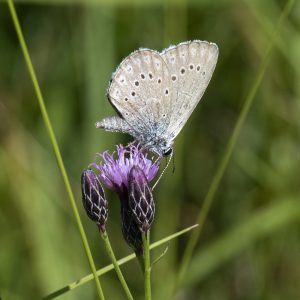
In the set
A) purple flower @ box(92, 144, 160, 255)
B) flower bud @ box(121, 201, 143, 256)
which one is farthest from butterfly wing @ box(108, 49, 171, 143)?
flower bud @ box(121, 201, 143, 256)

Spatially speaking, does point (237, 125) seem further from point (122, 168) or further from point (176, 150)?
point (176, 150)

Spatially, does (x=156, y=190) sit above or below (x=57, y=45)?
below

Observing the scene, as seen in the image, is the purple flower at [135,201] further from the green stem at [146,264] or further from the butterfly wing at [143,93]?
the butterfly wing at [143,93]

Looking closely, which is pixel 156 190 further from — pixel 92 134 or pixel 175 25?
pixel 175 25

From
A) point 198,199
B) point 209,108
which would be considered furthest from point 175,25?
point 198,199

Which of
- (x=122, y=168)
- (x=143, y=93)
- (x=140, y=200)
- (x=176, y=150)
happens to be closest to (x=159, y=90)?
(x=143, y=93)
